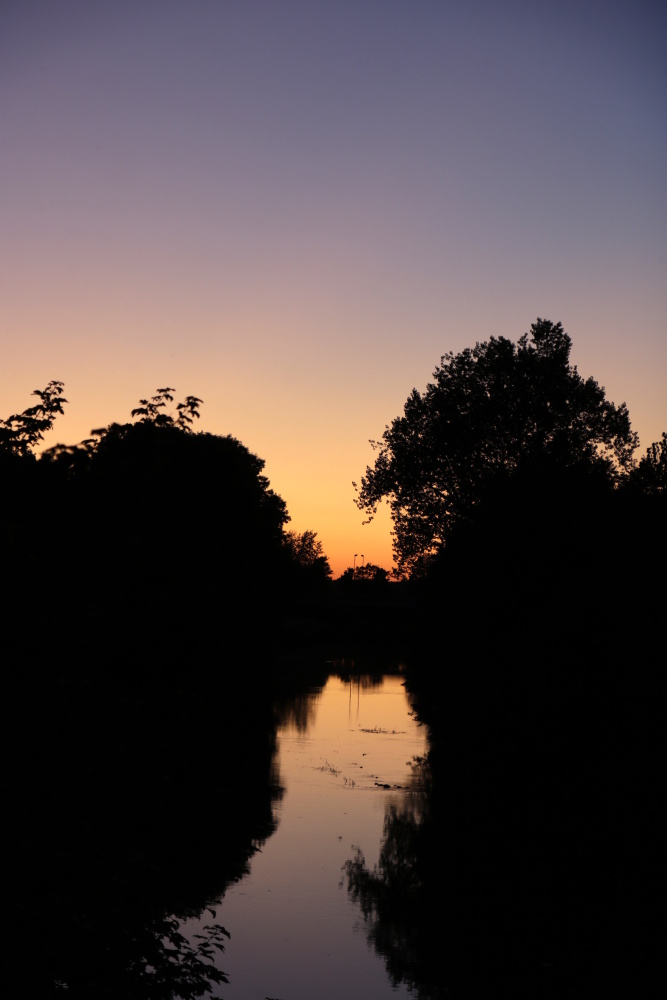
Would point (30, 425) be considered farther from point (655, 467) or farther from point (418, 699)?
point (655, 467)

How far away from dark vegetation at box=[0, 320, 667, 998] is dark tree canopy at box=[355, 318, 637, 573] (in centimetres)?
15

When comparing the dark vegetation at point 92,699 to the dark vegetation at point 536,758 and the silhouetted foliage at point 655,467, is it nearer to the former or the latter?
the dark vegetation at point 536,758

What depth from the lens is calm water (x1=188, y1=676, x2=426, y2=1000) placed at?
1647cm

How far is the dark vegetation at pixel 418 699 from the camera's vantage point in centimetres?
821

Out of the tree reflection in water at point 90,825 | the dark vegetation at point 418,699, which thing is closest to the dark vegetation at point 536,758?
the dark vegetation at point 418,699

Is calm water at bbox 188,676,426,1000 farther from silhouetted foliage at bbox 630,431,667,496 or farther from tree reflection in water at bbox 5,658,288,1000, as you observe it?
silhouetted foliage at bbox 630,431,667,496

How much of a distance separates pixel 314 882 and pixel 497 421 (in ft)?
140

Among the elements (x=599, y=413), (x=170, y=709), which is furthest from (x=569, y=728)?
(x=599, y=413)

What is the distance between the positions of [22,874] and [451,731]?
109ft

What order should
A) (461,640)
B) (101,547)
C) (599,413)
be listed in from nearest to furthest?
(101,547)
(461,640)
(599,413)

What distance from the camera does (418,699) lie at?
1871 inches

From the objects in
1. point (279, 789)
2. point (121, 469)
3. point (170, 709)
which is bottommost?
point (279, 789)

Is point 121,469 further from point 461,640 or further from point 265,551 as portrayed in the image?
point 265,551

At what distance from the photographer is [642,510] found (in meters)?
32.2
